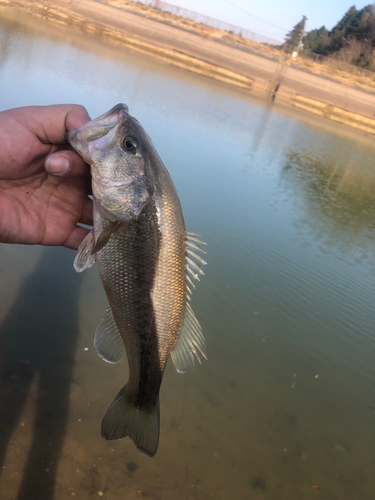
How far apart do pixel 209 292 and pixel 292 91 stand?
36.1 meters

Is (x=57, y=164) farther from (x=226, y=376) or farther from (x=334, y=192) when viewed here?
(x=334, y=192)

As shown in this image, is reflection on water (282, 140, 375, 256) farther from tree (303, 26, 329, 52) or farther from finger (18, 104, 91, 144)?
tree (303, 26, 329, 52)

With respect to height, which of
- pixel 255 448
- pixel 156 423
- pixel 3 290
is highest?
pixel 156 423

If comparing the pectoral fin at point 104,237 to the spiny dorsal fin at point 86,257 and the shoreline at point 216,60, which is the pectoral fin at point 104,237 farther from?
the shoreline at point 216,60

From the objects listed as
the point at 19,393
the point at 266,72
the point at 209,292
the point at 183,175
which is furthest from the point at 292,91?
the point at 19,393

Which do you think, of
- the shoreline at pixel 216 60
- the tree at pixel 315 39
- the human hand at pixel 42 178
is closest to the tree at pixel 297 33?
the tree at pixel 315 39

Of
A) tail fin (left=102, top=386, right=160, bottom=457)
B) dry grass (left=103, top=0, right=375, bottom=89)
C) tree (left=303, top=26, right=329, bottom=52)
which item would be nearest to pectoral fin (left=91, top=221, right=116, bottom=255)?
tail fin (left=102, top=386, right=160, bottom=457)

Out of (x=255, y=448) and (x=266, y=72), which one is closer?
(x=255, y=448)

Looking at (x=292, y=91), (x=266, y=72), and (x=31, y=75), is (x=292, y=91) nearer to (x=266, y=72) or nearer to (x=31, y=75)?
(x=266, y=72)

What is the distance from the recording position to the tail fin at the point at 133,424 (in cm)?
209

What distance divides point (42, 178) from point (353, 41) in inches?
2512

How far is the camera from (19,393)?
10.7 ft

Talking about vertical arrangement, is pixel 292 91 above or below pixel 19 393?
above

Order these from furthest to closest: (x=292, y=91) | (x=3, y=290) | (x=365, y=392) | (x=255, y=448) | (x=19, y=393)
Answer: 1. (x=292, y=91)
2. (x=365, y=392)
3. (x=3, y=290)
4. (x=255, y=448)
5. (x=19, y=393)
